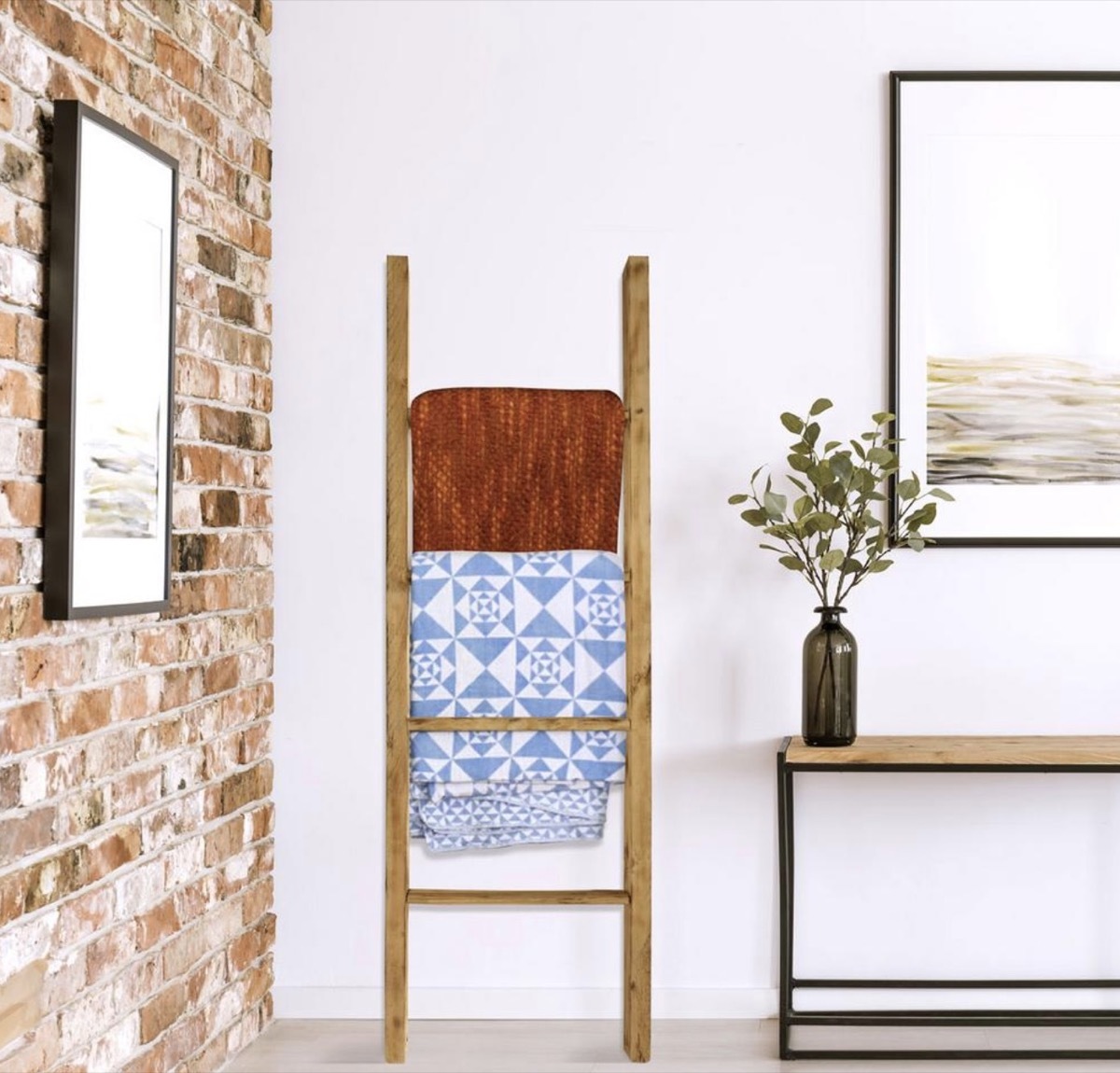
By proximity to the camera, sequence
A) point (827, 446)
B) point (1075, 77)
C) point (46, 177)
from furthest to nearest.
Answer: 1. point (1075, 77)
2. point (827, 446)
3. point (46, 177)

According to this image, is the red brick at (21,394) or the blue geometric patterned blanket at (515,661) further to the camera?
the blue geometric patterned blanket at (515,661)

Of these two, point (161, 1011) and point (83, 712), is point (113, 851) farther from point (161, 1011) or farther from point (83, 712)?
point (161, 1011)

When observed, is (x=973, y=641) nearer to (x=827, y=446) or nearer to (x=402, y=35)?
(x=827, y=446)

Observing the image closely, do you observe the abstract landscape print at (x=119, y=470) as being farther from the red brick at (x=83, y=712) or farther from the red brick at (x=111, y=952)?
the red brick at (x=111, y=952)

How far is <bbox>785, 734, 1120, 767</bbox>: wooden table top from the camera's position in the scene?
2.52 m

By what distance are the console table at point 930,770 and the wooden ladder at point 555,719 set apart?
0.27 m

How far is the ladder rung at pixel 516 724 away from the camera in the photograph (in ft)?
8.74

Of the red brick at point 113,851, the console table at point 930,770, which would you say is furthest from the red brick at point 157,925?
the console table at point 930,770

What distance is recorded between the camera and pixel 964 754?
8.38 ft

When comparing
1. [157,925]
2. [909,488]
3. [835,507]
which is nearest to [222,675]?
[157,925]

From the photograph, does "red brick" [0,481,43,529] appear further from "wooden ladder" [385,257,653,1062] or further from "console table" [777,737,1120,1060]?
"console table" [777,737,1120,1060]

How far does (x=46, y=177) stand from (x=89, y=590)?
0.59 meters

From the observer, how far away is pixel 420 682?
2.70 meters

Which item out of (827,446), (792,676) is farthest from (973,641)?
(827,446)
